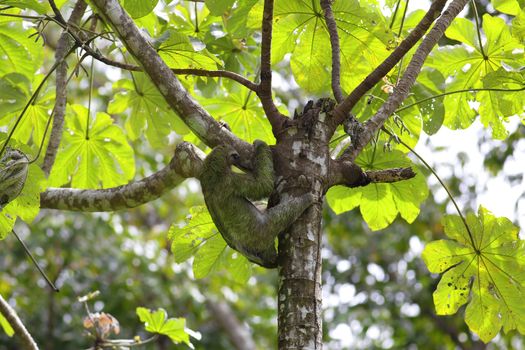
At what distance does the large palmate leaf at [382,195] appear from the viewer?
376 cm

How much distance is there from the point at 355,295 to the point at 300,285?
7762 mm

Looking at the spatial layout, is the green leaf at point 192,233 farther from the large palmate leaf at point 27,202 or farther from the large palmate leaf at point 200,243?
the large palmate leaf at point 27,202

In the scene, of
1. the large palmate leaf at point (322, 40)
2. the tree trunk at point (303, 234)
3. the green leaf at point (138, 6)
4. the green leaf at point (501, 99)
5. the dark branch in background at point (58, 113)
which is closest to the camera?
the tree trunk at point (303, 234)

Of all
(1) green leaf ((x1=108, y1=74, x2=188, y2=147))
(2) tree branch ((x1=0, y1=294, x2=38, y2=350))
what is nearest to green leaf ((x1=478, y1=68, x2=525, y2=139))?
(1) green leaf ((x1=108, y1=74, x2=188, y2=147))

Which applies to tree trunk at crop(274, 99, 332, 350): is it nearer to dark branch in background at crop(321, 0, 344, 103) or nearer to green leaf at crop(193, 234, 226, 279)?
dark branch in background at crop(321, 0, 344, 103)

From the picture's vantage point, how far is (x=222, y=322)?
402 inches

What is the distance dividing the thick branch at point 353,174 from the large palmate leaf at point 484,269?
0.81 meters

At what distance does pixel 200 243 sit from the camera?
3.84 m

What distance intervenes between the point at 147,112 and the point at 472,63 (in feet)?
6.88

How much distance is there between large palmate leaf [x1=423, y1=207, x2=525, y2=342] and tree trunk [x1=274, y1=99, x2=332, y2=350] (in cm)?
113

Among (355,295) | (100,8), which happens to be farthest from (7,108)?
(355,295)

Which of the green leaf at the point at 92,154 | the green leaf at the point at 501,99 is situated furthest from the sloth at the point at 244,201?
the green leaf at the point at 92,154

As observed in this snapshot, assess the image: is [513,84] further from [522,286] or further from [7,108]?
[7,108]

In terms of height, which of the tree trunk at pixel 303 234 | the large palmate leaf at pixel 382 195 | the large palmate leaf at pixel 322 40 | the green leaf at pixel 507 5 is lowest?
the tree trunk at pixel 303 234
